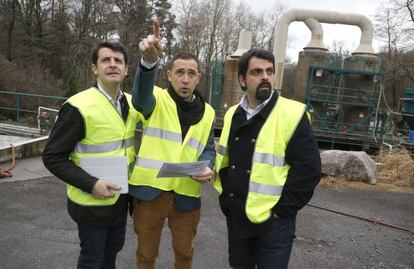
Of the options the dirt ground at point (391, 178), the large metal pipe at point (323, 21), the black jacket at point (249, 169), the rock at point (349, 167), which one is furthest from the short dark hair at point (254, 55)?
the large metal pipe at point (323, 21)

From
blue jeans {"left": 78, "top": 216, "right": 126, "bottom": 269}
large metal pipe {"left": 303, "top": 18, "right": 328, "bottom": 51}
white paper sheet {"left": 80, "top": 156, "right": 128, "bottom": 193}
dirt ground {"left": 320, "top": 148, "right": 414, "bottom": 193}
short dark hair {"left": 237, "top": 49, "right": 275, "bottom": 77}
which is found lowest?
dirt ground {"left": 320, "top": 148, "right": 414, "bottom": 193}

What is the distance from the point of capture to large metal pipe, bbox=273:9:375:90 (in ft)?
48.6

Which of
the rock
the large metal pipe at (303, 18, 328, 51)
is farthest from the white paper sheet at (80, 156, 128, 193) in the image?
the large metal pipe at (303, 18, 328, 51)

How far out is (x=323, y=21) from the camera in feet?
51.1

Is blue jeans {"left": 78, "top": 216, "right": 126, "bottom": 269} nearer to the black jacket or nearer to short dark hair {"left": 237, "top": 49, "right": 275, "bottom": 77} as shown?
the black jacket

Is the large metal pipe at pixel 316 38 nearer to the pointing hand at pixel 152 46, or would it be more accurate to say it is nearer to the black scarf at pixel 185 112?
the black scarf at pixel 185 112

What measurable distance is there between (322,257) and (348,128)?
1156 cm

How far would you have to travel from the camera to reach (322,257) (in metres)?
4.18

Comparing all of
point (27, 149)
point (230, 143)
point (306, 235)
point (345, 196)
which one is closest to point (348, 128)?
point (345, 196)

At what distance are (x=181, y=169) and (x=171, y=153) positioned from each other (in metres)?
0.25

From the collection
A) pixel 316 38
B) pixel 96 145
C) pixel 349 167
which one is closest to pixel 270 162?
pixel 96 145

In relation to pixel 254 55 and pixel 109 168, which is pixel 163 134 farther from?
pixel 254 55

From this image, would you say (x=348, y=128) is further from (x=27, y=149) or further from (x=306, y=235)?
(x=27, y=149)

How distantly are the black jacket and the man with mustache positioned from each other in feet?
2.56
